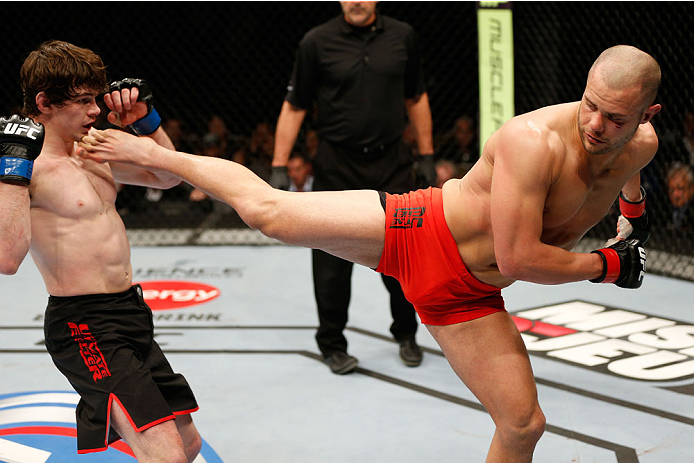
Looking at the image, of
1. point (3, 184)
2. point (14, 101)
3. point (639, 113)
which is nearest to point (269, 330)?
point (3, 184)

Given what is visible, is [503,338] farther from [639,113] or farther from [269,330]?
[269,330]

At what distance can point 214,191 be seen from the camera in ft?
6.36

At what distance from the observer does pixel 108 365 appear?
72.2 inches

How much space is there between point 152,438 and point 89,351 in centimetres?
28

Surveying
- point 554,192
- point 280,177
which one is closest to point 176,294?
point 280,177

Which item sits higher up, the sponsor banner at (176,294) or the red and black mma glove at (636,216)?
the red and black mma glove at (636,216)

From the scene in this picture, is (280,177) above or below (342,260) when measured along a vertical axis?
above

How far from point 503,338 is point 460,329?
0.37ft

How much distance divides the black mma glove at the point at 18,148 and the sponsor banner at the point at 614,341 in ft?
8.01

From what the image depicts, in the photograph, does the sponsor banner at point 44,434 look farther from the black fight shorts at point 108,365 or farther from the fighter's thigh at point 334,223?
the fighter's thigh at point 334,223

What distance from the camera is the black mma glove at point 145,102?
1949 millimetres

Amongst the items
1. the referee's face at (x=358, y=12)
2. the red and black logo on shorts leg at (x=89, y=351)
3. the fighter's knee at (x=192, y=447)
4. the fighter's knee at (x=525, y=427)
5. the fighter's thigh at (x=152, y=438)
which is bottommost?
the fighter's knee at (x=192, y=447)

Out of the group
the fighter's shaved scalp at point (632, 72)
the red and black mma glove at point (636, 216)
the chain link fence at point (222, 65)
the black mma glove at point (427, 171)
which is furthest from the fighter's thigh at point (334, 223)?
the chain link fence at point (222, 65)

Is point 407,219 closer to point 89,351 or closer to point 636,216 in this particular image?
point 636,216
